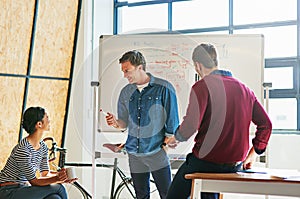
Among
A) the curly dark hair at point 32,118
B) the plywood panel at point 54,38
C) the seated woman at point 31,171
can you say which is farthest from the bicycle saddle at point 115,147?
the plywood panel at point 54,38

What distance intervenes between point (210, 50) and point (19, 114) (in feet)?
8.40

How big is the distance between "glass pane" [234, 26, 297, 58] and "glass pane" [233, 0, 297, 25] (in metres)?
0.10

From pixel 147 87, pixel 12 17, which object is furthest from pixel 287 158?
pixel 12 17

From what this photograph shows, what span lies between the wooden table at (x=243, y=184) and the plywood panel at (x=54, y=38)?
2.70 m

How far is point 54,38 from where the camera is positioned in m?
4.94

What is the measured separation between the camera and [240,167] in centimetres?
281

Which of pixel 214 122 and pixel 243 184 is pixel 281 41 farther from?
pixel 243 184

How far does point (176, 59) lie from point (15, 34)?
1.43 m

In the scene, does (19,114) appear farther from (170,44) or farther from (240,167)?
(240,167)

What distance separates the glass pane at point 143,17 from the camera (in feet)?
17.7

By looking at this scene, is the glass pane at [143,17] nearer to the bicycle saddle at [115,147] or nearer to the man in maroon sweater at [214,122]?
the bicycle saddle at [115,147]

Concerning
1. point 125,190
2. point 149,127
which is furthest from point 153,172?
point 125,190

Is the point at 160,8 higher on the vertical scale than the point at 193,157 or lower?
higher

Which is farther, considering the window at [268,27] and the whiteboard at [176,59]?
the window at [268,27]
